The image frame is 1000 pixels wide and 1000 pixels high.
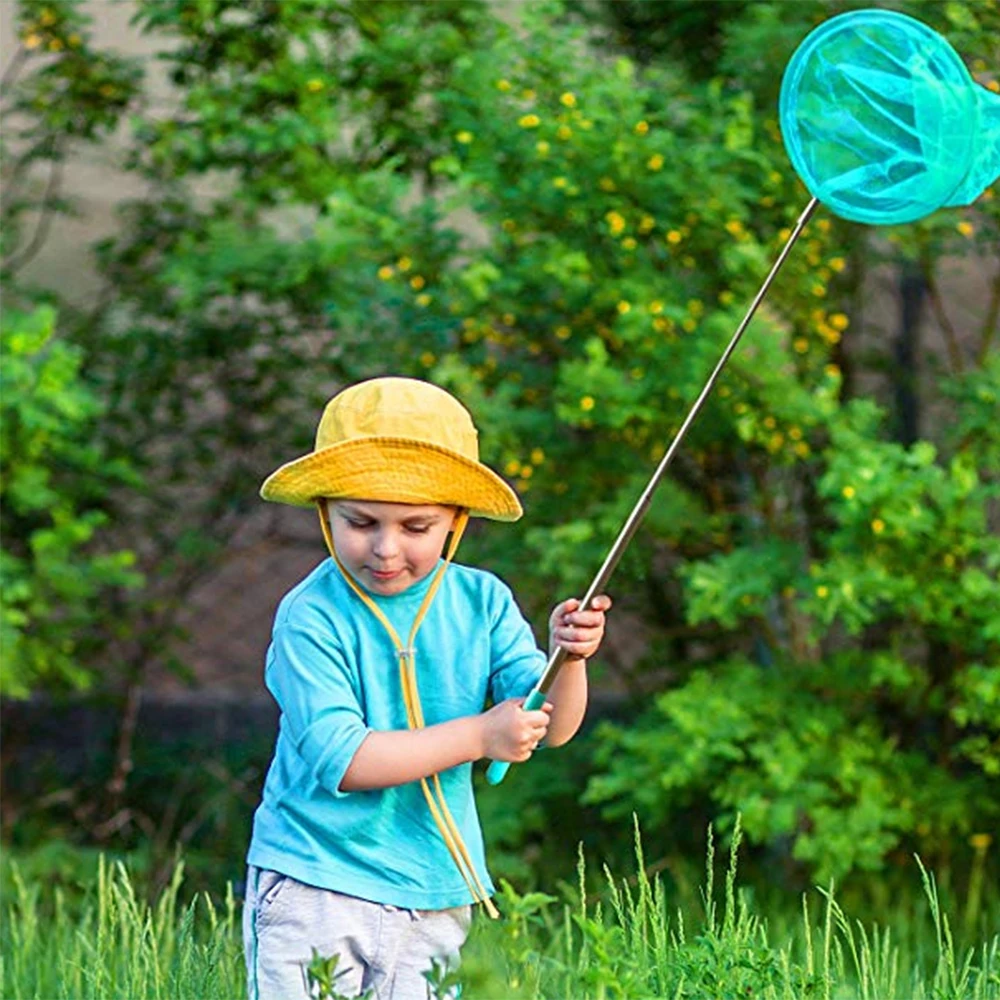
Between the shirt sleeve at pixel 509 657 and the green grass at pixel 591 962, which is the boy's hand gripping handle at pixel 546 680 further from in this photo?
the green grass at pixel 591 962

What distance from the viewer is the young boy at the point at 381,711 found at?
2.66 metres

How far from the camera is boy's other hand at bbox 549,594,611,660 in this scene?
259 cm

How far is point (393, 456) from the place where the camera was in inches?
106

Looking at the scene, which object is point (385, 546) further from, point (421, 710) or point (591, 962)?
point (591, 962)

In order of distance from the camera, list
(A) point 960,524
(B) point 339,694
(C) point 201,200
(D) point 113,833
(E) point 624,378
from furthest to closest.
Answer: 1. (C) point 201,200
2. (D) point 113,833
3. (E) point 624,378
4. (A) point 960,524
5. (B) point 339,694

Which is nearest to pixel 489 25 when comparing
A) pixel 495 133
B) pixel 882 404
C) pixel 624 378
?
pixel 495 133

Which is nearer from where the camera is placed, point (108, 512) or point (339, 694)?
point (339, 694)

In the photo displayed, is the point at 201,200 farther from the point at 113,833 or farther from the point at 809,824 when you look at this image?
the point at 809,824

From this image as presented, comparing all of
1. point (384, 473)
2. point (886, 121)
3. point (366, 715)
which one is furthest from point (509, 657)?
point (886, 121)

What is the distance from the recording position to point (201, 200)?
7047 millimetres

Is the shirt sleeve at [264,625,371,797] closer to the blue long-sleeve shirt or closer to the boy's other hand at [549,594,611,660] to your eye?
the blue long-sleeve shirt

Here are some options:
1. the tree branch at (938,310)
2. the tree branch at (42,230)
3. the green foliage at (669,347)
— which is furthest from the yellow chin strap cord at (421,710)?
the tree branch at (42,230)

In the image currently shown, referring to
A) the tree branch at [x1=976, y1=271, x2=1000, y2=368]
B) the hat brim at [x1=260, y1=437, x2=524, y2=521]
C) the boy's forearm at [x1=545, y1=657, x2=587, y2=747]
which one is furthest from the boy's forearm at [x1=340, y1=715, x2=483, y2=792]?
the tree branch at [x1=976, y1=271, x2=1000, y2=368]

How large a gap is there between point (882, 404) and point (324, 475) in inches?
142
